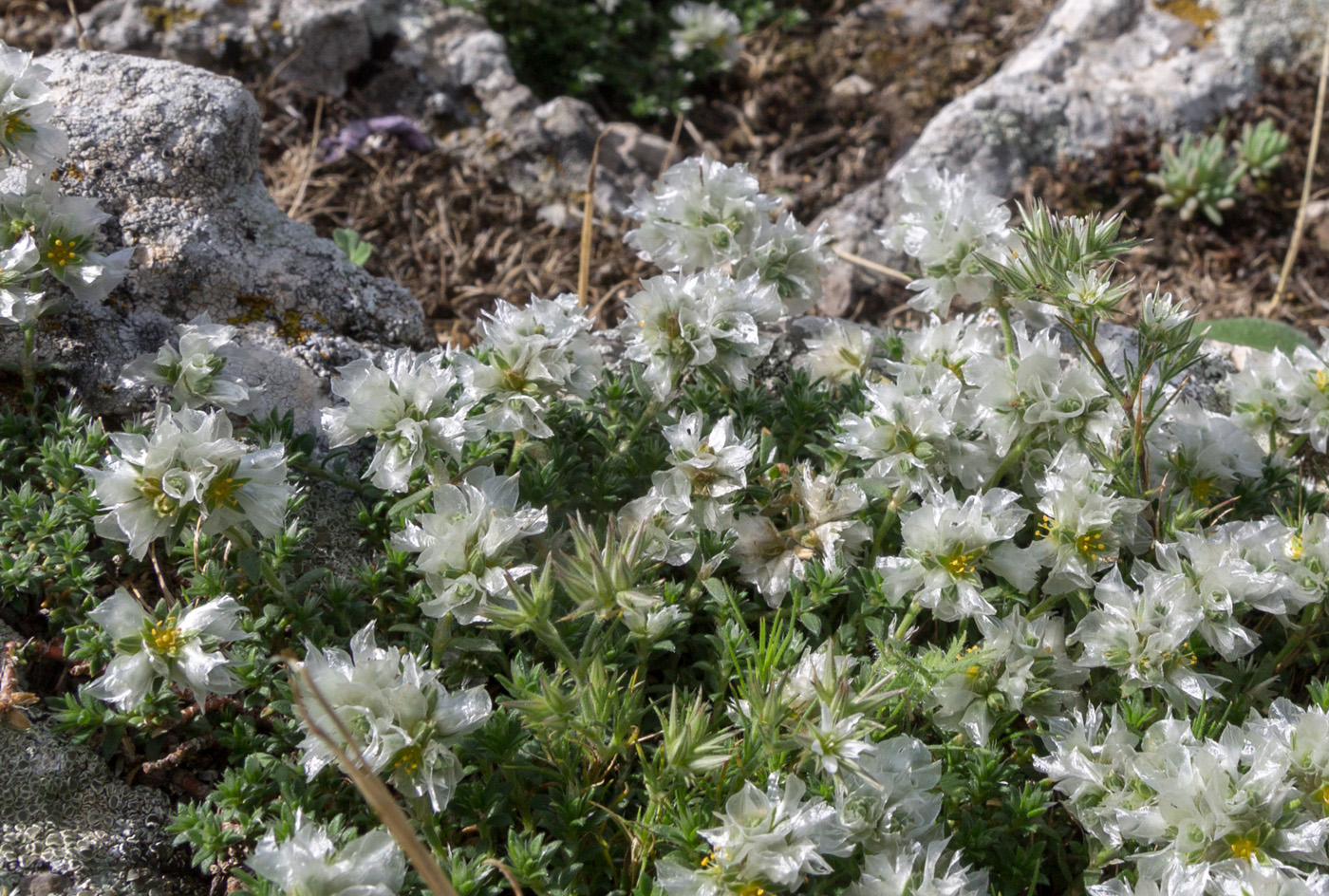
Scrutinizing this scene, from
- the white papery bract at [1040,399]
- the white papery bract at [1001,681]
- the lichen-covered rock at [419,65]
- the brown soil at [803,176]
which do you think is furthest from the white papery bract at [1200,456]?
the lichen-covered rock at [419,65]

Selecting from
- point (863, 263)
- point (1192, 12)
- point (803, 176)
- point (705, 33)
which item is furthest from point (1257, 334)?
point (705, 33)

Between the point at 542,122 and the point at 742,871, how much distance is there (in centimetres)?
481

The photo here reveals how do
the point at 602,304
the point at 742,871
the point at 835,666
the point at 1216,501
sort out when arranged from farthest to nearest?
1. the point at 602,304
2. the point at 1216,501
3. the point at 835,666
4. the point at 742,871

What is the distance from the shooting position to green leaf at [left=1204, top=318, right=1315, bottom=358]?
507cm

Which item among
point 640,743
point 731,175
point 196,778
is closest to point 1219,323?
point 731,175

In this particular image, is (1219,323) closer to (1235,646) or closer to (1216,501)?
(1216,501)

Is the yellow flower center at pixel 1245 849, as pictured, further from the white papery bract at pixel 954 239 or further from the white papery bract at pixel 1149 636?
the white papery bract at pixel 954 239

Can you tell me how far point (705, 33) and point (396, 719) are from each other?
566cm

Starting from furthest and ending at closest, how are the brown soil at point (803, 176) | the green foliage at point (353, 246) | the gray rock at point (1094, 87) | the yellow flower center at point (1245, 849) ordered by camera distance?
the gray rock at point (1094, 87) < the brown soil at point (803, 176) < the green foliage at point (353, 246) < the yellow flower center at point (1245, 849)

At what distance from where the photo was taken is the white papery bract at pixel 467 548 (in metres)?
2.99

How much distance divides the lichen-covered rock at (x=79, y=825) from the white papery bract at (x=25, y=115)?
190 cm

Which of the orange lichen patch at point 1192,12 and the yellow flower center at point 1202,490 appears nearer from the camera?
the yellow flower center at point 1202,490

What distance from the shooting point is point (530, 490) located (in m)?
3.49

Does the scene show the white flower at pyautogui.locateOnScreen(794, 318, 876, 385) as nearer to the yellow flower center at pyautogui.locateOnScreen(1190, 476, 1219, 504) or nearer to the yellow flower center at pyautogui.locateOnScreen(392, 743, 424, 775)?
the yellow flower center at pyautogui.locateOnScreen(1190, 476, 1219, 504)
